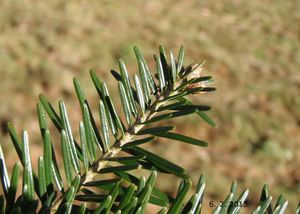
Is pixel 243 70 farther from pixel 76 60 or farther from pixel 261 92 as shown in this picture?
pixel 76 60

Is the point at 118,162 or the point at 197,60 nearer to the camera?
the point at 118,162

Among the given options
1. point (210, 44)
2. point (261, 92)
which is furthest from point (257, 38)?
point (261, 92)

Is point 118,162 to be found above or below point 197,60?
below

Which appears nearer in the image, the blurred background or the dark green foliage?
the dark green foliage
